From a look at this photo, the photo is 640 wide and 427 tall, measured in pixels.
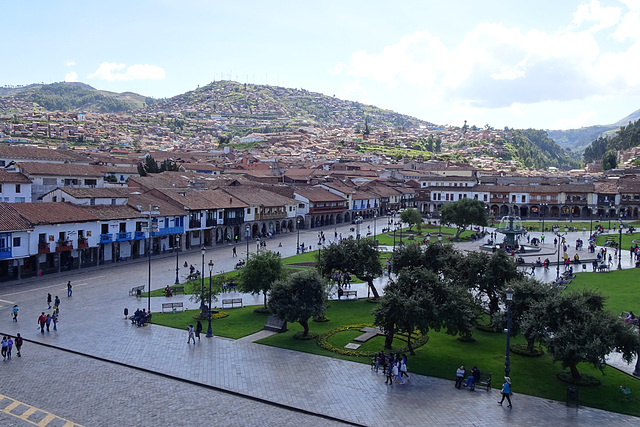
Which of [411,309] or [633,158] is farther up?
[633,158]

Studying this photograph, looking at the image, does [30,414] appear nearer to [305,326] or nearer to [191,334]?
[191,334]

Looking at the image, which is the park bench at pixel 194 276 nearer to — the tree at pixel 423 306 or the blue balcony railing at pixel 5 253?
the blue balcony railing at pixel 5 253

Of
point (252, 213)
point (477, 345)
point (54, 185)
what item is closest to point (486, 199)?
point (252, 213)

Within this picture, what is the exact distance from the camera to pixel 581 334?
17453 millimetres

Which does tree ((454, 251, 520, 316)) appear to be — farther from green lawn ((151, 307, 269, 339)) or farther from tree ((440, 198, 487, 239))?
tree ((440, 198, 487, 239))

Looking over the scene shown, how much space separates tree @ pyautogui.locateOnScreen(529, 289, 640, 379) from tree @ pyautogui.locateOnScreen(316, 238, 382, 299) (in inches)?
484

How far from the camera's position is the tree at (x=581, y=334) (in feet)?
56.2

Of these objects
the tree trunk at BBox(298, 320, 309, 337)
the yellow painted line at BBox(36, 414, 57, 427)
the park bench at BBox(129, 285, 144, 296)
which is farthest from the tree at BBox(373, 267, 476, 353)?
the park bench at BBox(129, 285, 144, 296)

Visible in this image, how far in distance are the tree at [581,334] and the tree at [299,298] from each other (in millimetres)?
8902

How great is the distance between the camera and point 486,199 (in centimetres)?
9238

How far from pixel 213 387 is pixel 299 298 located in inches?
244

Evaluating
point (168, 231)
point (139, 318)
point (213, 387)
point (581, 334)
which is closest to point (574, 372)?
point (581, 334)

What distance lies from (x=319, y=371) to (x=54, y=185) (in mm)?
45678

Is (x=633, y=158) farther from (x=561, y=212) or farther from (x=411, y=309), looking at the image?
(x=411, y=309)
